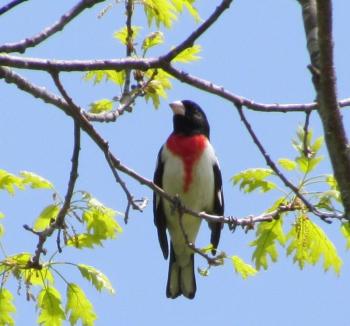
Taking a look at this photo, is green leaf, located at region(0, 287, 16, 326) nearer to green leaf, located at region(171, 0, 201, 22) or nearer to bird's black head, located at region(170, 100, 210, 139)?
green leaf, located at region(171, 0, 201, 22)

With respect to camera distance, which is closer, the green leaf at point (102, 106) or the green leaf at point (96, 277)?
the green leaf at point (96, 277)

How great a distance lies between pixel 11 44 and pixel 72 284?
1652 mm

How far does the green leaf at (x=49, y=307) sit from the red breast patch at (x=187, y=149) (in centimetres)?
169

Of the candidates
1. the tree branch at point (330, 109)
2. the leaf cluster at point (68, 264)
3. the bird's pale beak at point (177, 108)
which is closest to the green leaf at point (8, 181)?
the leaf cluster at point (68, 264)

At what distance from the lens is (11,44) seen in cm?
298

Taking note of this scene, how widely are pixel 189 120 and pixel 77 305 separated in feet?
6.99

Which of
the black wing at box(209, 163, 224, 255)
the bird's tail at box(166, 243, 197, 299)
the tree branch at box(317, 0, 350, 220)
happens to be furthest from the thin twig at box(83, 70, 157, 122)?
the bird's tail at box(166, 243, 197, 299)

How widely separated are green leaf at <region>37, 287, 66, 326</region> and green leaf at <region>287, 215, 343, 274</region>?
3.85 ft

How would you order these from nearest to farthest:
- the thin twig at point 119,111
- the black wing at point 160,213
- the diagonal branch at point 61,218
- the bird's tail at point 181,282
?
the diagonal branch at point 61,218
the thin twig at point 119,111
the black wing at point 160,213
the bird's tail at point 181,282

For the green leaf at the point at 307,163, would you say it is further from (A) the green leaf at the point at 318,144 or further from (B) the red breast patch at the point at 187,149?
(B) the red breast patch at the point at 187,149

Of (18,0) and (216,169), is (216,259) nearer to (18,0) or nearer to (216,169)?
(18,0)

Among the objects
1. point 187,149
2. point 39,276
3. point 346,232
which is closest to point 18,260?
point 39,276

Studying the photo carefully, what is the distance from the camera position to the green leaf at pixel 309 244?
13.9 ft

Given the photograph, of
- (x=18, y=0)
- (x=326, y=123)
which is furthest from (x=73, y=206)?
(x=326, y=123)
